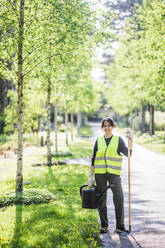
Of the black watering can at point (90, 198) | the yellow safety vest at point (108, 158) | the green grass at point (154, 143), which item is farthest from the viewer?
the green grass at point (154, 143)

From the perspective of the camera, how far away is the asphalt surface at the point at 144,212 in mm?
5043

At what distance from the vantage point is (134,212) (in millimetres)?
6887

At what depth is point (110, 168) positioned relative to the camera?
17.8ft

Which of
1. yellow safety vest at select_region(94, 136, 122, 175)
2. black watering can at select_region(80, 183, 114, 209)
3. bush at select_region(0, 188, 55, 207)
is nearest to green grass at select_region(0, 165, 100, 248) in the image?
bush at select_region(0, 188, 55, 207)

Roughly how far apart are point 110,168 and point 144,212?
6.91ft

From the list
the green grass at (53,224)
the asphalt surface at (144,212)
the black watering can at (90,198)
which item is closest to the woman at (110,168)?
the black watering can at (90,198)

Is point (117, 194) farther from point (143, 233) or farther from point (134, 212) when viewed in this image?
point (134, 212)

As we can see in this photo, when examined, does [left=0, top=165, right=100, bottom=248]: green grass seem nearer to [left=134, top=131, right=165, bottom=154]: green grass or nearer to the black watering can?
the black watering can

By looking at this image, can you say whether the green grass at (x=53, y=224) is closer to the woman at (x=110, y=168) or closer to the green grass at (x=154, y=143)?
the woman at (x=110, y=168)

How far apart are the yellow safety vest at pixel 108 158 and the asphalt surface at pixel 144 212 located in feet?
3.86

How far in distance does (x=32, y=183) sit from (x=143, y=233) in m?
5.33

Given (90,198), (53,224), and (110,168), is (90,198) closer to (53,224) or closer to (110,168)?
(110,168)

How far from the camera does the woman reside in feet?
17.8

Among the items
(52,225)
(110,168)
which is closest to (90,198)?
(110,168)
